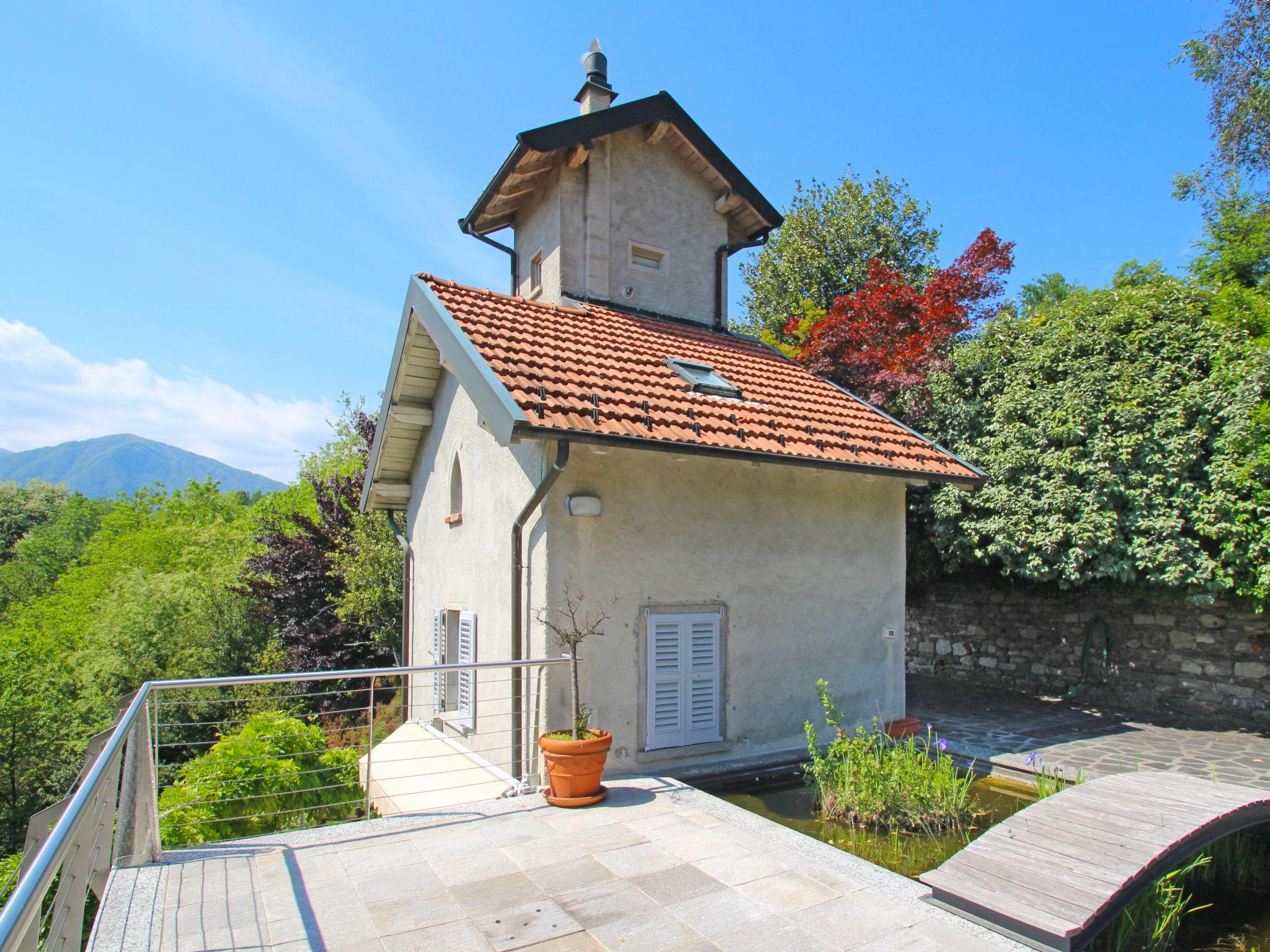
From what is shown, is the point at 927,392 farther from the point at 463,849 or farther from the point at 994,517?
the point at 463,849

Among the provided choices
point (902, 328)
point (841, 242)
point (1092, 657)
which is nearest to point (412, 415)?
point (902, 328)

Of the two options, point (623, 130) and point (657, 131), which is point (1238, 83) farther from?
point (623, 130)

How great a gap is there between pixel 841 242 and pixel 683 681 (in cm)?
2255

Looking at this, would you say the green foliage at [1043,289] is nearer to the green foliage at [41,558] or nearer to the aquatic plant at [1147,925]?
the aquatic plant at [1147,925]

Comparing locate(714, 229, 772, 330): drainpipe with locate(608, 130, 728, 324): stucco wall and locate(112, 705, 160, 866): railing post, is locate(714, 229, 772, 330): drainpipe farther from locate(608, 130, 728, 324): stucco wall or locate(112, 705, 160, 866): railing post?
locate(112, 705, 160, 866): railing post

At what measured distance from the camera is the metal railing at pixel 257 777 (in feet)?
10.4

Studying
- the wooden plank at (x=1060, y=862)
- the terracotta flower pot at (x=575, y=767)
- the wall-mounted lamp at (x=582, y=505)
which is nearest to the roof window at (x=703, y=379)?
the wall-mounted lamp at (x=582, y=505)

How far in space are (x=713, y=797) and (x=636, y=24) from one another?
29.2ft

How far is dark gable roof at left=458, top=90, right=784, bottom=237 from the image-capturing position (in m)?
11.2

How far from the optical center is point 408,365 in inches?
421

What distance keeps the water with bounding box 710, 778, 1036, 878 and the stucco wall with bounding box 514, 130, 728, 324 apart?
7929 mm

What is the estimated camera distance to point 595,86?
13.1m

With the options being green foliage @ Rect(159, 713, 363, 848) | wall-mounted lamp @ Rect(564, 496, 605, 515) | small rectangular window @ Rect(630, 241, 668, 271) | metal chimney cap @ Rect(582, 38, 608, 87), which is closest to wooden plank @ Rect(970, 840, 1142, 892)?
wall-mounted lamp @ Rect(564, 496, 605, 515)

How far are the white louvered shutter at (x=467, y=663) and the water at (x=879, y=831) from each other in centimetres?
324
